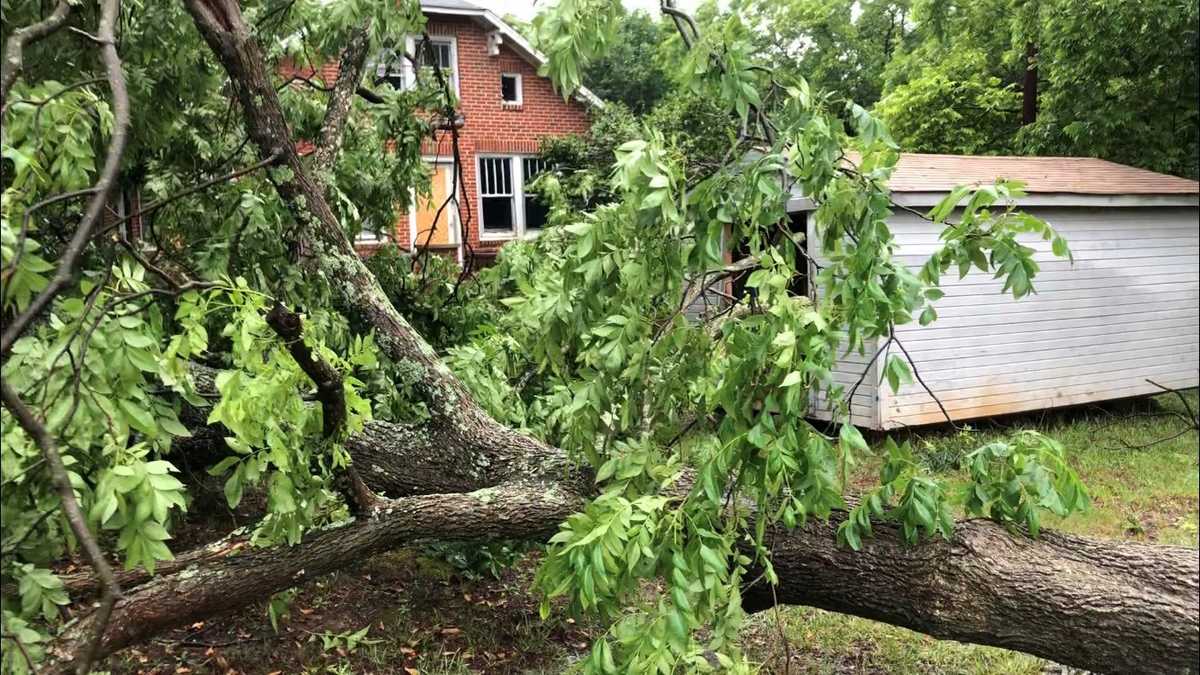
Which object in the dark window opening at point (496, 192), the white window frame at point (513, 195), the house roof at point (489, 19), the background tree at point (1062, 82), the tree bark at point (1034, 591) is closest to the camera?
the tree bark at point (1034, 591)

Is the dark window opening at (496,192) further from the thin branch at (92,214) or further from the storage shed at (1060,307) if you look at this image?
the thin branch at (92,214)

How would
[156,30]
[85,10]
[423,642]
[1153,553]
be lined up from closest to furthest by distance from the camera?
[1153,553]
[85,10]
[156,30]
[423,642]

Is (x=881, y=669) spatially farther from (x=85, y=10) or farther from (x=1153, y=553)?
(x=85, y=10)

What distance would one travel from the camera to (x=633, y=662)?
1913 mm

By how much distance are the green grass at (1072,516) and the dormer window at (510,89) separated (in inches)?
391

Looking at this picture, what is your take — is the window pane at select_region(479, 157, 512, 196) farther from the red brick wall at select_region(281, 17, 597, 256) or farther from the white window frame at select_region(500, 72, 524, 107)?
the white window frame at select_region(500, 72, 524, 107)

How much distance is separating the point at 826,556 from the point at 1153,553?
40.2 inches

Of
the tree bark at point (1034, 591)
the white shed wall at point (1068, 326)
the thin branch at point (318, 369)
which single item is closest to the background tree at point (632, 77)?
the white shed wall at point (1068, 326)

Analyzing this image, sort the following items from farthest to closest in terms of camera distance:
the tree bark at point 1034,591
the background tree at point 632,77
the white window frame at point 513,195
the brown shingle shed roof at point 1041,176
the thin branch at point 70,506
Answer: the background tree at point 632,77, the white window frame at point 513,195, the brown shingle shed roof at point 1041,176, the tree bark at point 1034,591, the thin branch at point 70,506

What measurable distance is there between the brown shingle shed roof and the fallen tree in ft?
15.6

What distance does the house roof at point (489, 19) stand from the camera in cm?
1358

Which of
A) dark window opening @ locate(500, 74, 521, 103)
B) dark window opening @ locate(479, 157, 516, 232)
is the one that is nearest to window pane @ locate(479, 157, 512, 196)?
dark window opening @ locate(479, 157, 516, 232)

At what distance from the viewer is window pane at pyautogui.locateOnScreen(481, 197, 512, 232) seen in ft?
48.2

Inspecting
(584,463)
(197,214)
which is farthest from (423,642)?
(197,214)
